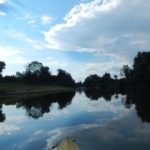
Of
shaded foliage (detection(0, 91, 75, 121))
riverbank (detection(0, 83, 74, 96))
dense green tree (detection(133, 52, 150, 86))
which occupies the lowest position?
shaded foliage (detection(0, 91, 75, 121))

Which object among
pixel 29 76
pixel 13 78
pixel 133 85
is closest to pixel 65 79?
pixel 29 76

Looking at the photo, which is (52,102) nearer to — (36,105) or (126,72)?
(36,105)

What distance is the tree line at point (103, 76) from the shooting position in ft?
355

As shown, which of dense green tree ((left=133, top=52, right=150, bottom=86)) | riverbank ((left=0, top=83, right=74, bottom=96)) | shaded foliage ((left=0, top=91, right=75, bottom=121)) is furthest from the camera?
dense green tree ((left=133, top=52, right=150, bottom=86))

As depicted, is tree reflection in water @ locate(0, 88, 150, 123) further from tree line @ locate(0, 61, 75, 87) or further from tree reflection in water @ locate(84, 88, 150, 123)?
tree line @ locate(0, 61, 75, 87)

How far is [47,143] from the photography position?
648 inches

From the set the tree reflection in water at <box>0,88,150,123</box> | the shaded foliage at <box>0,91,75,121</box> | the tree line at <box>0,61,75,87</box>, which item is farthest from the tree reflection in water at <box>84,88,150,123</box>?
the tree line at <box>0,61,75,87</box>

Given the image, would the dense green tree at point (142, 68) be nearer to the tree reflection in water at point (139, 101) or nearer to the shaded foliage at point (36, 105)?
the tree reflection in water at point (139, 101)

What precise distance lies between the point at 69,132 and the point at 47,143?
347 centimetres

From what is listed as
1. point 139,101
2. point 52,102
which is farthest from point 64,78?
point 139,101

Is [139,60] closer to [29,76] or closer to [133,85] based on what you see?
[133,85]

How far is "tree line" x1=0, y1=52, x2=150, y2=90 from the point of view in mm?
108238

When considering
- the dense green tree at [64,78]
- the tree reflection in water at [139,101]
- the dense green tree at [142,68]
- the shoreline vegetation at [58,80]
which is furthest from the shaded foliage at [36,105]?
the dense green tree at [64,78]

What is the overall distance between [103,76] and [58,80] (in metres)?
29.9
